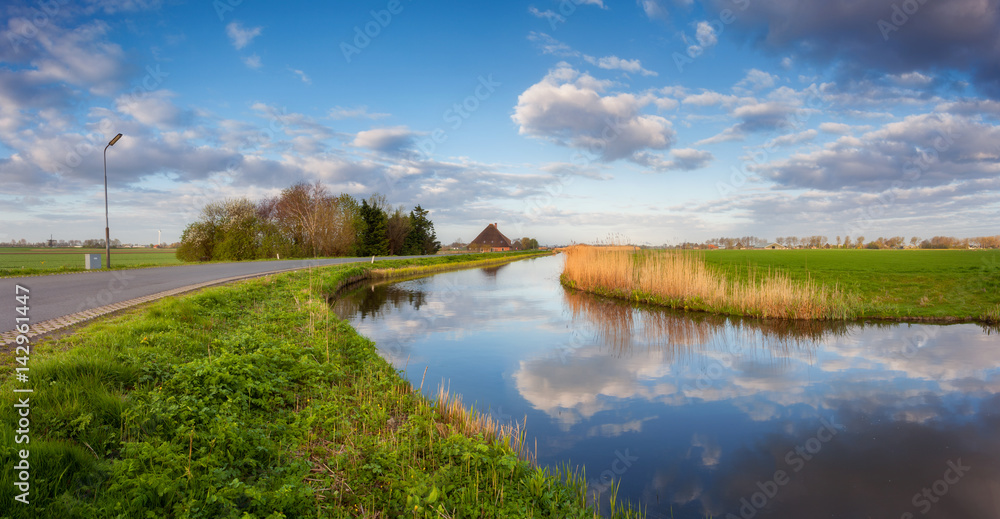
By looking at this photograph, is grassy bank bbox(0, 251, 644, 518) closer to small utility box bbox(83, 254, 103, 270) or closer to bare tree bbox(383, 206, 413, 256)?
small utility box bbox(83, 254, 103, 270)

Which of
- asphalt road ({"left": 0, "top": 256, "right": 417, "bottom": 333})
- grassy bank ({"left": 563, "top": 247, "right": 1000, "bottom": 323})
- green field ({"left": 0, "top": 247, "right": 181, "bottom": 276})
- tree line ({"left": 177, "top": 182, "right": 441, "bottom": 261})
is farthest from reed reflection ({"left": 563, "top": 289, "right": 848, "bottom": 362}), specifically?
tree line ({"left": 177, "top": 182, "right": 441, "bottom": 261})

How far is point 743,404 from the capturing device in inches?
290

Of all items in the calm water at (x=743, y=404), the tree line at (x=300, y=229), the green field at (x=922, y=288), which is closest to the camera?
the calm water at (x=743, y=404)

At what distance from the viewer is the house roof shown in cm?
9431

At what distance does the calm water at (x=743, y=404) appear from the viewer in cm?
481

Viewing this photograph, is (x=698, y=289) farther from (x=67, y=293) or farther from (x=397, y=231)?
(x=397, y=231)

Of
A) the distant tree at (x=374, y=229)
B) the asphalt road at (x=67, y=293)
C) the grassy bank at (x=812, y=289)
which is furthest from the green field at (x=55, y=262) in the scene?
the grassy bank at (x=812, y=289)

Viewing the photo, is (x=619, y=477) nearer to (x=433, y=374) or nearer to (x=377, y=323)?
(x=433, y=374)

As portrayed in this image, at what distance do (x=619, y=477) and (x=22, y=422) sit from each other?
5.26m

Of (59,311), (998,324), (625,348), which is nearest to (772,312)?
(998,324)

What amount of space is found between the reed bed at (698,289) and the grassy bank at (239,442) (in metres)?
12.3

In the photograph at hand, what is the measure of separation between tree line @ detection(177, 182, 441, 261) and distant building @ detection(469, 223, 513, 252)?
97.9 feet

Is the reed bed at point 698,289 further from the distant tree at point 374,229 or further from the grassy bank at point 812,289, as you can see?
the distant tree at point 374,229

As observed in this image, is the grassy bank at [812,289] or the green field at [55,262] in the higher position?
the green field at [55,262]
